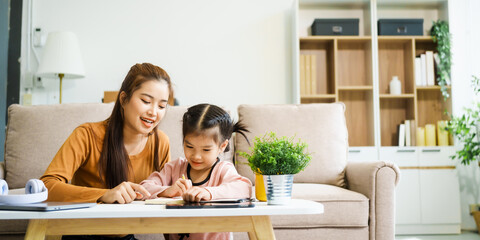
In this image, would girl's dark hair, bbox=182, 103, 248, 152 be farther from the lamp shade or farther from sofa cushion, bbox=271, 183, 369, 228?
the lamp shade

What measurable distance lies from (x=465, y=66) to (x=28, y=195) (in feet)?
11.6

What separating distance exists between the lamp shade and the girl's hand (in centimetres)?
258

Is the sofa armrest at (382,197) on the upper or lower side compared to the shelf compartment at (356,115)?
lower

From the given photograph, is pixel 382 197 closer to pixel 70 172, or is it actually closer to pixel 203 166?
pixel 203 166

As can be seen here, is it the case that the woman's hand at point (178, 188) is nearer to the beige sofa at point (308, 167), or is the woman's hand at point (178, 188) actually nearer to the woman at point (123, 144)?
the woman at point (123, 144)

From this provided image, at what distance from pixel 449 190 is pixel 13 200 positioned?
10.4 feet

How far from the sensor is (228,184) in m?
1.24

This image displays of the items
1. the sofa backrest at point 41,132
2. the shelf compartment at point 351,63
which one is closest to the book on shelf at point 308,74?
the shelf compartment at point 351,63

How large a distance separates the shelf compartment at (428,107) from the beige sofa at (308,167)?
166 cm

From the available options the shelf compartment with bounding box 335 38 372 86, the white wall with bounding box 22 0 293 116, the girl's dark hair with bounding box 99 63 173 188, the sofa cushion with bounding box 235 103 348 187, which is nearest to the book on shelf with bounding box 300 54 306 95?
the white wall with bounding box 22 0 293 116

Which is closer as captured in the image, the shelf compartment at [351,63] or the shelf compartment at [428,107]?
the shelf compartment at [428,107]

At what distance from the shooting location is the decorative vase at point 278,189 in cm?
106

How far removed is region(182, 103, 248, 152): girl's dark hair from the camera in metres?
1.31

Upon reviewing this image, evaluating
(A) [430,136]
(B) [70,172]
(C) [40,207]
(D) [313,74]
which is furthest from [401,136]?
(C) [40,207]
